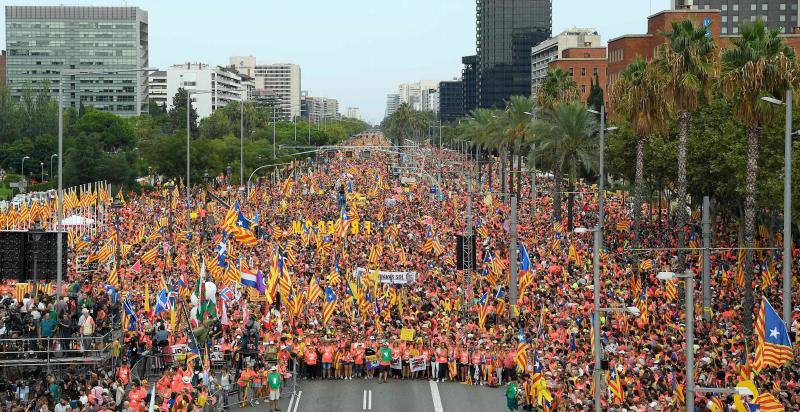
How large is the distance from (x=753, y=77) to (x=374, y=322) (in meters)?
13.0

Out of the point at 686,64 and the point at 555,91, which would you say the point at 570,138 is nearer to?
the point at 555,91

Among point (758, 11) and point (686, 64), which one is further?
point (758, 11)

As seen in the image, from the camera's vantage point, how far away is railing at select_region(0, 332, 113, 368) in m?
25.3

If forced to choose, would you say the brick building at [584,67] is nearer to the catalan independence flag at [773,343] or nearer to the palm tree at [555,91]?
the palm tree at [555,91]

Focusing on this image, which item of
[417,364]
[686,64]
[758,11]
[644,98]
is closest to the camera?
[417,364]

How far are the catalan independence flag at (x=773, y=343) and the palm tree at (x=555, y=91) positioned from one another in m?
47.2

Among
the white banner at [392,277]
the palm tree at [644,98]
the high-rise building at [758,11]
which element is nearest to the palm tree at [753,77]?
the palm tree at [644,98]

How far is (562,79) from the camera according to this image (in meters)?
70.5


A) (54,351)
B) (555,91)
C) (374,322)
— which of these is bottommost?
(374,322)

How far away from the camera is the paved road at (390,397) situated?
1057 inches

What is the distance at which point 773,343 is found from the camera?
2116cm

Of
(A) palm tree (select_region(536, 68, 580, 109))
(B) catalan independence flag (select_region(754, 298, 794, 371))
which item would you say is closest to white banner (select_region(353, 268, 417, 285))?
(B) catalan independence flag (select_region(754, 298, 794, 371))

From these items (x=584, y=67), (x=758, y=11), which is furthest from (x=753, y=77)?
(x=758, y=11)

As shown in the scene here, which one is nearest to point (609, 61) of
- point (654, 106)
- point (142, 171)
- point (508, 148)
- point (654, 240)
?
point (508, 148)
